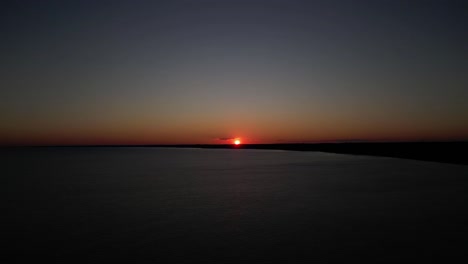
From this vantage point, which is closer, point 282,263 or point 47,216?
point 282,263

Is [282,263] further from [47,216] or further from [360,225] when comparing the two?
[47,216]

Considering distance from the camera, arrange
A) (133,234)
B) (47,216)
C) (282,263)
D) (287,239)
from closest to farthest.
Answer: (282,263) < (287,239) < (133,234) < (47,216)

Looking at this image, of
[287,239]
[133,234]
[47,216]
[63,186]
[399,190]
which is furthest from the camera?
[63,186]

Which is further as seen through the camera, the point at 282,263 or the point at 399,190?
the point at 399,190

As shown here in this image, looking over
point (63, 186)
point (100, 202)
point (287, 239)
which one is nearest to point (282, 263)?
point (287, 239)

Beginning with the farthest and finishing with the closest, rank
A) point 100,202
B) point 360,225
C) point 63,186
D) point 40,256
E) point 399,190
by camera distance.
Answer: point 63,186 → point 399,190 → point 100,202 → point 360,225 → point 40,256

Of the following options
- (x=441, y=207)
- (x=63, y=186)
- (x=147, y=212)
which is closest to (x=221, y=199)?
(x=147, y=212)

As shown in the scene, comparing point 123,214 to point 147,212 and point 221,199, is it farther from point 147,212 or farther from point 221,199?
point 221,199

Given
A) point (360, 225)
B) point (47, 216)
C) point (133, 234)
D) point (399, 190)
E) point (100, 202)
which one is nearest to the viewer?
point (133, 234)
